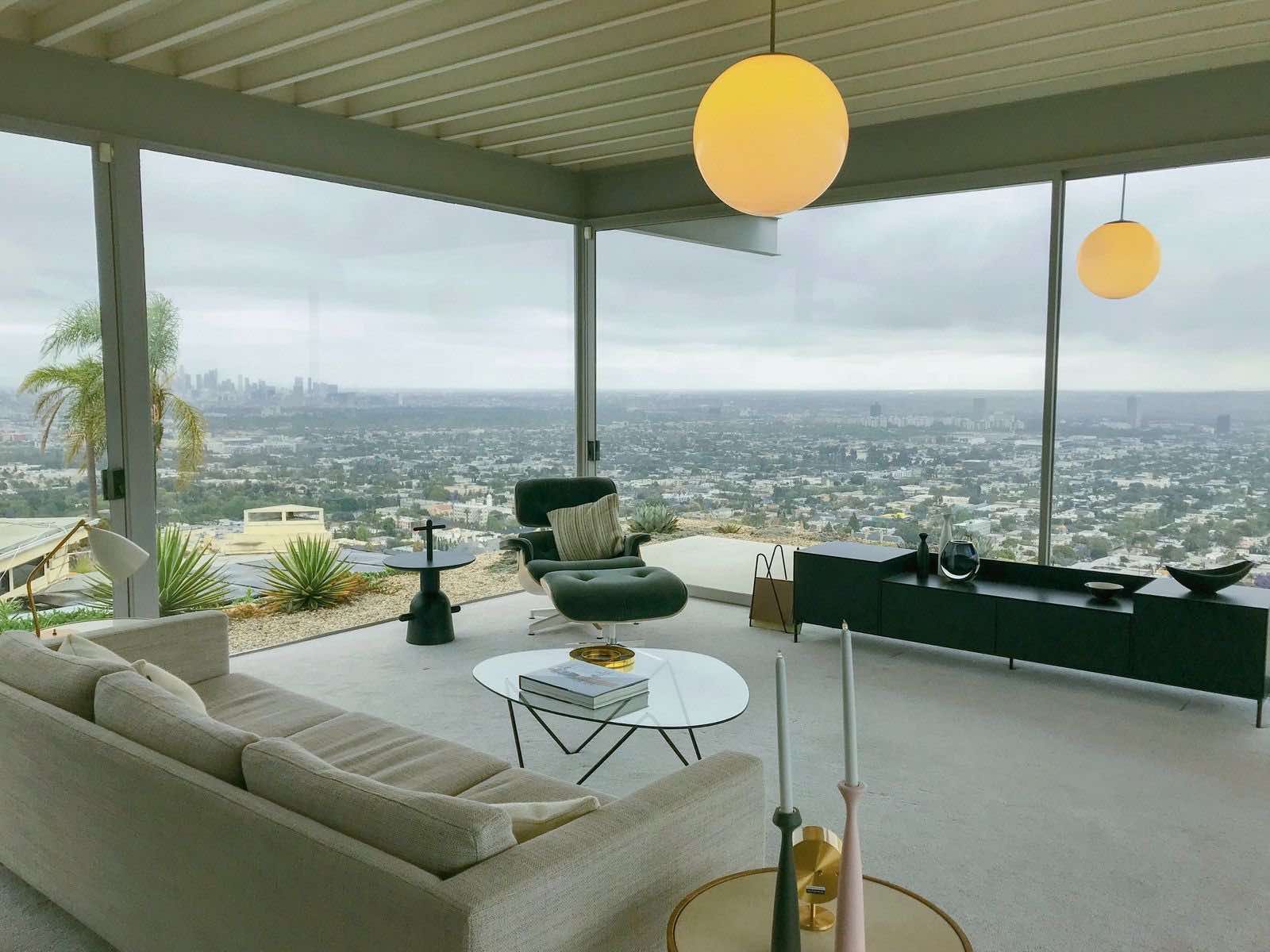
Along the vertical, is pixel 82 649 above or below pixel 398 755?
above

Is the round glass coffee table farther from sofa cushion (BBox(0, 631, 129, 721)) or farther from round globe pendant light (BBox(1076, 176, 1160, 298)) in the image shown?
round globe pendant light (BBox(1076, 176, 1160, 298))

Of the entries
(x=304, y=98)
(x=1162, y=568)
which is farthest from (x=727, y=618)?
(x=304, y=98)

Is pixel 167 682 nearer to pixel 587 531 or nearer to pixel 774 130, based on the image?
pixel 774 130

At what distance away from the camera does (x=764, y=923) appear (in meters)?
1.64

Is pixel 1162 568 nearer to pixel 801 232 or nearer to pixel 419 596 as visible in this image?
pixel 801 232

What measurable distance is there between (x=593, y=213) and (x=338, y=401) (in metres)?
2.39

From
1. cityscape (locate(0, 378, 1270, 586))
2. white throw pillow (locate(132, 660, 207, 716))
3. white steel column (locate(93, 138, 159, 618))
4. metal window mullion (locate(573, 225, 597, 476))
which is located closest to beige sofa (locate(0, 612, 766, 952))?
white throw pillow (locate(132, 660, 207, 716))

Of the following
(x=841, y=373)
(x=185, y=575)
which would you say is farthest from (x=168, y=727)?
(x=841, y=373)

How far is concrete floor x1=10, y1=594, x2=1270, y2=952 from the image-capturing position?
260cm

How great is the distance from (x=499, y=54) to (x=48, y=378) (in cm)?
245

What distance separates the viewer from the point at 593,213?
685cm

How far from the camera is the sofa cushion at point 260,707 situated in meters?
2.85

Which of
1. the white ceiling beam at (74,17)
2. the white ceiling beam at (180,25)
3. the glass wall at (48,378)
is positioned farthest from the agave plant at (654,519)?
the white ceiling beam at (74,17)

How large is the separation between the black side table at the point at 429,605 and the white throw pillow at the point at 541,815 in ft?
11.3
